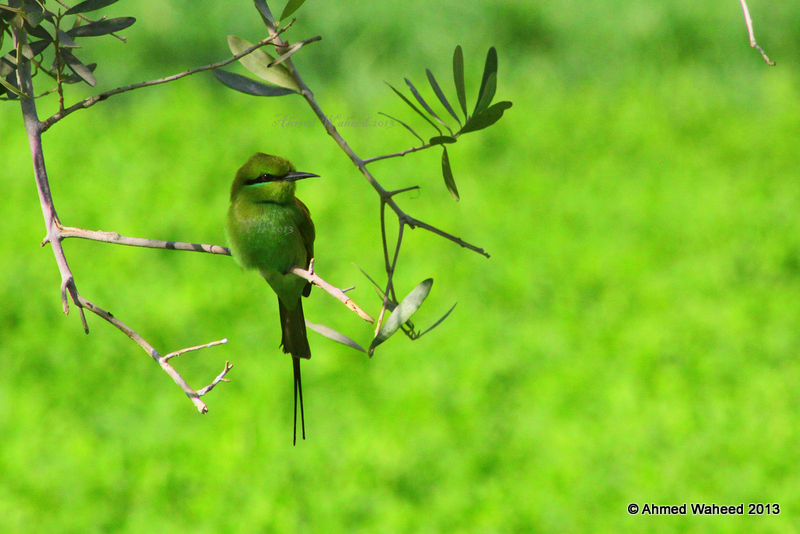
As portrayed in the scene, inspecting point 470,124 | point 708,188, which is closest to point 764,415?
point 708,188

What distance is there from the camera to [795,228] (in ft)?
16.1

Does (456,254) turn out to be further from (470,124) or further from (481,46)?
(470,124)

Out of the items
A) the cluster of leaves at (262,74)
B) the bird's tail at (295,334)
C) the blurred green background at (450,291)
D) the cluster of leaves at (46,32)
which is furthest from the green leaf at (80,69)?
the blurred green background at (450,291)

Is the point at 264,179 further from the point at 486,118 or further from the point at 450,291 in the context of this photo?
the point at 450,291

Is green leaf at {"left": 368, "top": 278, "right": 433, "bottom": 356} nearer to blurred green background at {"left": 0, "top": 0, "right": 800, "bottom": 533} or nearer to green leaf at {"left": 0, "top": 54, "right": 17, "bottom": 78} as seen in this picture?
green leaf at {"left": 0, "top": 54, "right": 17, "bottom": 78}

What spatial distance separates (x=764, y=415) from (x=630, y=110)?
8.09ft

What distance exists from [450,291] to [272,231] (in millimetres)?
3263

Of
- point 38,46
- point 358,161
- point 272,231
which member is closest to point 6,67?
point 38,46

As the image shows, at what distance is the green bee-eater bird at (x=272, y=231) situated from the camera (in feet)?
3.92

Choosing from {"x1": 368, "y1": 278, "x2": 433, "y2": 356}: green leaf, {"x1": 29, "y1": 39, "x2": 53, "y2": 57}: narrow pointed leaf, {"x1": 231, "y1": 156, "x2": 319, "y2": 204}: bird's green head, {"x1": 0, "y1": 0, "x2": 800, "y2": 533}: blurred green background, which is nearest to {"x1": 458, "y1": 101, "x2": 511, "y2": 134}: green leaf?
{"x1": 368, "y1": 278, "x2": 433, "y2": 356}: green leaf

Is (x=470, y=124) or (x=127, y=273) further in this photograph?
(x=127, y=273)

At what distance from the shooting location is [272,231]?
1.24 meters

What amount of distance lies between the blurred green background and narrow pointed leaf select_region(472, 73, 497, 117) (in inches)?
107

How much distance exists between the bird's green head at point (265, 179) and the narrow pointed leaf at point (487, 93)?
0.30 m
